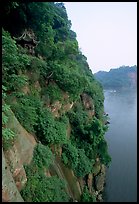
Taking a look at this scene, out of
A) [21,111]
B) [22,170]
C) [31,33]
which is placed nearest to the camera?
[22,170]

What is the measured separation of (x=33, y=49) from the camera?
505 inches

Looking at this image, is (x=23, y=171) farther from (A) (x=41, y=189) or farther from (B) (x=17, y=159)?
(A) (x=41, y=189)

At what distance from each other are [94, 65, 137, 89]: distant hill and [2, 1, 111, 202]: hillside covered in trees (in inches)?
2448

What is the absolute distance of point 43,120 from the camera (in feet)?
32.3

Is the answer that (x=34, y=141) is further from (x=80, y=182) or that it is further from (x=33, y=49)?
(x=33, y=49)

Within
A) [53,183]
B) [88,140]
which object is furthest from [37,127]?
[88,140]

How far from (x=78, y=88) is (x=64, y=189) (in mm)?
5768

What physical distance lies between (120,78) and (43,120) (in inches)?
2939

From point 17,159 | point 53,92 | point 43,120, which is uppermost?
point 53,92

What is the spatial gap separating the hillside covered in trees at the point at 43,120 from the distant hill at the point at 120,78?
62187mm

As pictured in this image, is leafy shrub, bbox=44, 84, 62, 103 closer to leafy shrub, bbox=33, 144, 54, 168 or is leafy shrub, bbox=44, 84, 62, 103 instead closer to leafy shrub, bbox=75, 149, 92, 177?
leafy shrub, bbox=75, 149, 92, 177

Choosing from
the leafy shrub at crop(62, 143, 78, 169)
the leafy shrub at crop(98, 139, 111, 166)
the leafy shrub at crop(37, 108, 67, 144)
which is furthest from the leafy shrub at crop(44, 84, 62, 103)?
the leafy shrub at crop(98, 139, 111, 166)

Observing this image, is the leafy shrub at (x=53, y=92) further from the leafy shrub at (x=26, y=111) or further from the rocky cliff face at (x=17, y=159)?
the rocky cliff face at (x=17, y=159)

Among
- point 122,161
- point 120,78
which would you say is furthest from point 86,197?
point 120,78
